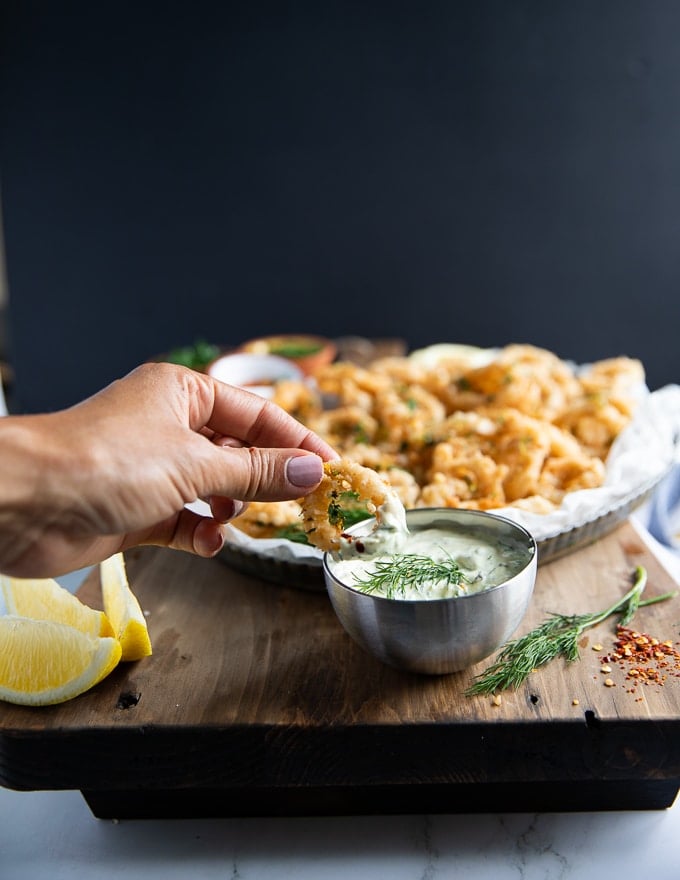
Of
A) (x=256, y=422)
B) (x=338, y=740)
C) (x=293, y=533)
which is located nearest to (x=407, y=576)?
(x=338, y=740)

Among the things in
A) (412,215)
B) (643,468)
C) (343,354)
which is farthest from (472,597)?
(412,215)

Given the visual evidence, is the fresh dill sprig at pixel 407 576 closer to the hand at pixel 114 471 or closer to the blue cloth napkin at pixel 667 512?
the hand at pixel 114 471

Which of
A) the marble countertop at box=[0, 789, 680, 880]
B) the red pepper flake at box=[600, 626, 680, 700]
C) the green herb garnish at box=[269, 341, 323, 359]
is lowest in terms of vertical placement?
the marble countertop at box=[0, 789, 680, 880]

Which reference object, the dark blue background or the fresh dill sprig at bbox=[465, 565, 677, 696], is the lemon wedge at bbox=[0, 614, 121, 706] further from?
the dark blue background

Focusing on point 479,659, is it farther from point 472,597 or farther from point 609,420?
point 609,420

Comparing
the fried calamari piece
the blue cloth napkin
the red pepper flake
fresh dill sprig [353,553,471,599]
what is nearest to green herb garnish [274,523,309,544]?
the fried calamari piece

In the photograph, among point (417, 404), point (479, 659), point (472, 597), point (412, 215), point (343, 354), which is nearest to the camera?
point (472, 597)
